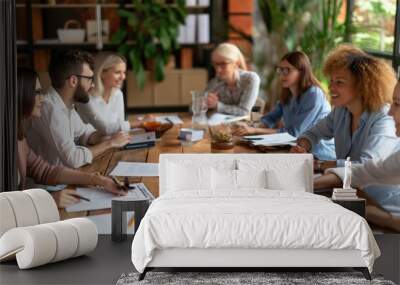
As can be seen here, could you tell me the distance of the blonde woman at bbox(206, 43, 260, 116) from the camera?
5.41m

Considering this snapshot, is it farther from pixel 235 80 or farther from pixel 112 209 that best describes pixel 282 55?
pixel 112 209

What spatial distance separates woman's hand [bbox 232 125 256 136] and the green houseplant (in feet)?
2.18

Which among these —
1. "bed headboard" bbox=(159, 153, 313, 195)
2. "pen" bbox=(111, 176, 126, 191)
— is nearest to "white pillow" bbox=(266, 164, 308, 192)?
"bed headboard" bbox=(159, 153, 313, 195)

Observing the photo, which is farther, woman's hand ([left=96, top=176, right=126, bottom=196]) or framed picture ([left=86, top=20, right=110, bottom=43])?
framed picture ([left=86, top=20, right=110, bottom=43])

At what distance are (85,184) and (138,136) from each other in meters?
0.49

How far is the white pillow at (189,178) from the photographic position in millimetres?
4867

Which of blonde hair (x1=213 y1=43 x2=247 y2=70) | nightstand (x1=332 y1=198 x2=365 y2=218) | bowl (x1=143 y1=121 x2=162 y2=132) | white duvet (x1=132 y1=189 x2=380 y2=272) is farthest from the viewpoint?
bowl (x1=143 y1=121 x2=162 y2=132)

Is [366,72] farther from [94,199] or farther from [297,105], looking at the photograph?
[94,199]

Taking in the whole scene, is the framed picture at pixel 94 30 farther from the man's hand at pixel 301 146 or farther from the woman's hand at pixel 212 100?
the man's hand at pixel 301 146

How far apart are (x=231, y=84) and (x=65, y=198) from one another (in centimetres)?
139

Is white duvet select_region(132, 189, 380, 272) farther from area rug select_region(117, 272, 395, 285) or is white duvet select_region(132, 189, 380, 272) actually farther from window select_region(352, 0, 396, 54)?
window select_region(352, 0, 396, 54)

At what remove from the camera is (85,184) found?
5.45m

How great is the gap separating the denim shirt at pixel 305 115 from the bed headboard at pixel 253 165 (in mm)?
374

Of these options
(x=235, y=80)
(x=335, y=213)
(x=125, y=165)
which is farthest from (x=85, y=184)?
(x=335, y=213)
